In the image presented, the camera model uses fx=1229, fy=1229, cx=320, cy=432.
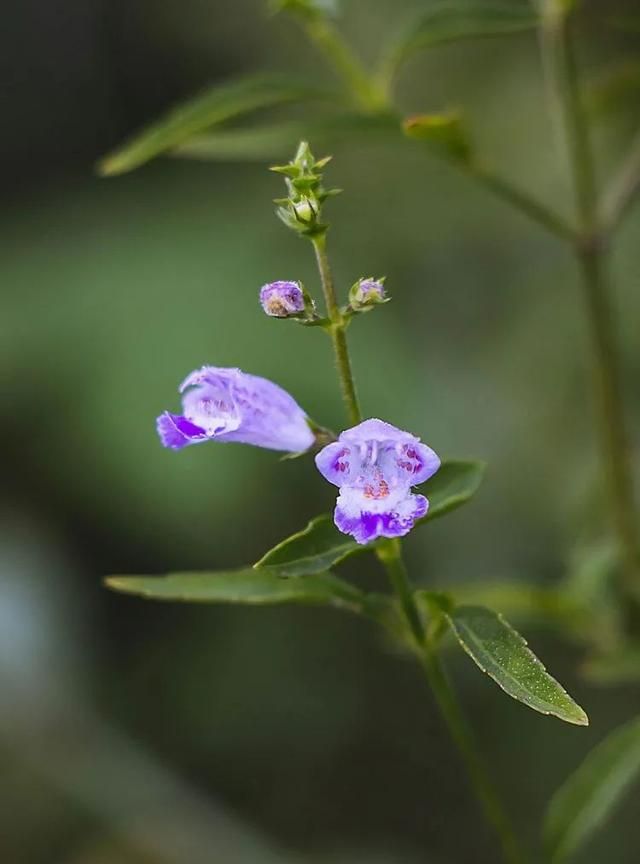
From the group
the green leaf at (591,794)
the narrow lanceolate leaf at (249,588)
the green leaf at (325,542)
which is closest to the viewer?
the green leaf at (325,542)

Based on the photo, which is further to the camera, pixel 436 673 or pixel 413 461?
pixel 436 673

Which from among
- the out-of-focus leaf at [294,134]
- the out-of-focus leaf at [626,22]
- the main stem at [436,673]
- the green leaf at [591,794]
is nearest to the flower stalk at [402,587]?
the main stem at [436,673]

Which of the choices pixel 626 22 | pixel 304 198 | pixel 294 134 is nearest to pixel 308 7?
pixel 294 134

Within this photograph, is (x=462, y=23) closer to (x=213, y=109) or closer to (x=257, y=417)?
(x=213, y=109)

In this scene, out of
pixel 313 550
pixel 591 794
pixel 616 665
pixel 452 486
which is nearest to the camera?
pixel 313 550

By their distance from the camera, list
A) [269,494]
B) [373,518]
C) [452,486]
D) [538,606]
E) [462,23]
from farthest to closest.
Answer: [269,494]
[538,606]
[462,23]
[452,486]
[373,518]

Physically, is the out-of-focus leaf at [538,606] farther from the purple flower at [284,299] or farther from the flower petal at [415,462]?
the purple flower at [284,299]

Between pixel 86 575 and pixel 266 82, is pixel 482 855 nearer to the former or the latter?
pixel 86 575

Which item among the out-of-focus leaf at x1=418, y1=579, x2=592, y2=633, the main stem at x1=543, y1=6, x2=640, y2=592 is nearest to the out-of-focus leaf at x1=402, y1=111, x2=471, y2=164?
the main stem at x1=543, y1=6, x2=640, y2=592
